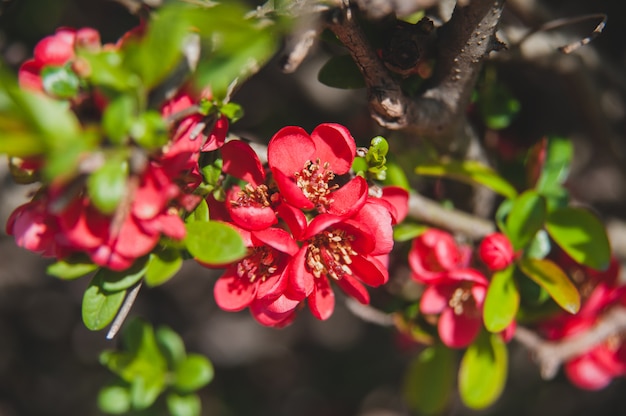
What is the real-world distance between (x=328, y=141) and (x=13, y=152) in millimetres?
432

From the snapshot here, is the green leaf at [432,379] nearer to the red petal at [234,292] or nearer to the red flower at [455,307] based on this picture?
the red flower at [455,307]

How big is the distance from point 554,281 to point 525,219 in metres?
0.12

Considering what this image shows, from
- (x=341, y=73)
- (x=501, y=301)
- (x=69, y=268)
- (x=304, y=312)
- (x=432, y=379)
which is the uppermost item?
(x=341, y=73)

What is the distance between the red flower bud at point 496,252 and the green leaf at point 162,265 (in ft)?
1.78

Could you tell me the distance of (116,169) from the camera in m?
0.66

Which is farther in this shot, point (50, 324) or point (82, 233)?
point (50, 324)

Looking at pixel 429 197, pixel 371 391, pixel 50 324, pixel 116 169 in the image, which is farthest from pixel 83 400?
pixel 116 169

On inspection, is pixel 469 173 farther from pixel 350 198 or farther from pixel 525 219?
pixel 350 198

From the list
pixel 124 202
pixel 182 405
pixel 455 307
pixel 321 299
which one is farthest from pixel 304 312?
pixel 124 202

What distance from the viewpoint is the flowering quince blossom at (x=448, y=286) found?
114cm

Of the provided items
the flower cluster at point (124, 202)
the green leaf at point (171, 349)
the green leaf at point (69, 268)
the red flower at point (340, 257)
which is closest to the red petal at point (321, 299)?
the red flower at point (340, 257)

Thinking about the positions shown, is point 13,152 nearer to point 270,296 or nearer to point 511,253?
point 270,296

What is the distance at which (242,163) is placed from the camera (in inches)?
36.3

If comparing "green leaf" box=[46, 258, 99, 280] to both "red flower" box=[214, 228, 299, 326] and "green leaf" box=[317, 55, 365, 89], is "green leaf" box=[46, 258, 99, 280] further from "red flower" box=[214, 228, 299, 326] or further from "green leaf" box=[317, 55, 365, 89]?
"green leaf" box=[317, 55, 365, 89]
